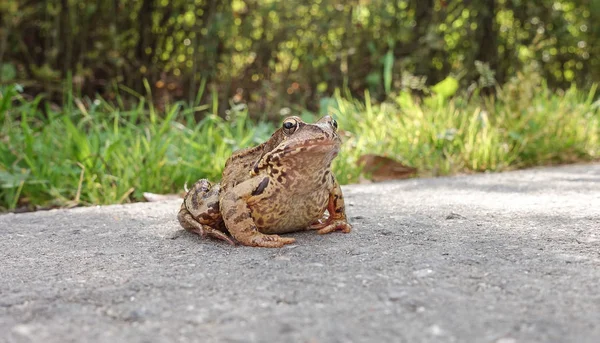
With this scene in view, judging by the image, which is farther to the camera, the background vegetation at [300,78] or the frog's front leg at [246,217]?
the background vegetation at [300,78]

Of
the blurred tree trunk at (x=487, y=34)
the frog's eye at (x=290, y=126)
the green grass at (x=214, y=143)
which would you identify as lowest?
the green grass at (x=214, y=143)

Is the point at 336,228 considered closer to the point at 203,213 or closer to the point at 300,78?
the point at 203,213

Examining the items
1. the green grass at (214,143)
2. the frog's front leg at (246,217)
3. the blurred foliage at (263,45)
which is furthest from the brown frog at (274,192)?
the blurred foliage at (263,45)

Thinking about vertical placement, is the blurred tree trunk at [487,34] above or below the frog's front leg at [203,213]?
above

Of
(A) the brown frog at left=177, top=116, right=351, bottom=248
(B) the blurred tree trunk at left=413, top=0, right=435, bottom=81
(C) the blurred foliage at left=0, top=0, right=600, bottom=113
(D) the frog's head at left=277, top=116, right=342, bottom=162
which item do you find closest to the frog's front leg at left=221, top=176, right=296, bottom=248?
(A) the brown frog at left=177, top=116, right=351, bottom=248

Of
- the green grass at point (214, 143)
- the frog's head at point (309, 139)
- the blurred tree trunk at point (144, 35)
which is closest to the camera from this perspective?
the frog's head at point (309, 139)

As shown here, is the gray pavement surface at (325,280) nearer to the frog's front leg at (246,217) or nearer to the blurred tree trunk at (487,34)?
the frog's front leg at (246,217)

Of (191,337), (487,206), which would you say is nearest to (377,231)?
(487,206)
